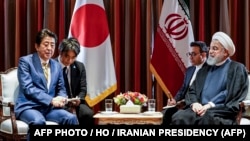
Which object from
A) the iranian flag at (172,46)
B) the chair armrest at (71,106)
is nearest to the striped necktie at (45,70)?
the chair armrest at (71,106)

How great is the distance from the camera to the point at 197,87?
4.48 metres

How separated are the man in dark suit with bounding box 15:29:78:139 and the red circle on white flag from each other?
3.71 ft

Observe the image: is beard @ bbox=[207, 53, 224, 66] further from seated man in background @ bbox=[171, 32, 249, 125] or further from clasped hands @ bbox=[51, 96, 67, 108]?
clasped hands @ bbox=[51, 96, 67, 108]

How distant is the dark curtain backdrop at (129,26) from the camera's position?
5.80 m

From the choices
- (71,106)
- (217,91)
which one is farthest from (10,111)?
(217,91)

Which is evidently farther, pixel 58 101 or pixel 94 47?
pixel 94 47

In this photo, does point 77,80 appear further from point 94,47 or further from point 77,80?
point 94,47

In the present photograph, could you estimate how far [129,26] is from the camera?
5.89m

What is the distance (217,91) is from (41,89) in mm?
1768

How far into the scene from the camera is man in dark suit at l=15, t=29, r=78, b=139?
4.24 m

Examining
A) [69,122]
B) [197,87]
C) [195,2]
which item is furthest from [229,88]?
[195,2]

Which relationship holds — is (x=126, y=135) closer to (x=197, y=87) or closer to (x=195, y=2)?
(x=197, y=87)

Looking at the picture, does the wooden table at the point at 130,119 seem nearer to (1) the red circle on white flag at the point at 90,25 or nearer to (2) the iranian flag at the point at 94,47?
(2) the iranian flag at the point at 94,47

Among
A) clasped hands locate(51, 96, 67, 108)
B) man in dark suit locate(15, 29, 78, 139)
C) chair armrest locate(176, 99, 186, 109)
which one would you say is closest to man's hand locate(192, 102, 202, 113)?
chair armrest locate(176, 99, 186, 109)
